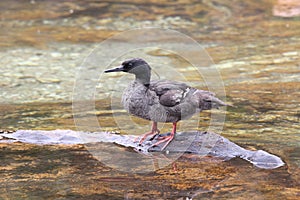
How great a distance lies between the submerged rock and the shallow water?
106 millimetres

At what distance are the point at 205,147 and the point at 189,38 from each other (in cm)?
675

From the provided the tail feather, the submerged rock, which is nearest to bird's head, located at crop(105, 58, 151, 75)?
the tail feather

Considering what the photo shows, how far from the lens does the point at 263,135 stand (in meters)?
6.51

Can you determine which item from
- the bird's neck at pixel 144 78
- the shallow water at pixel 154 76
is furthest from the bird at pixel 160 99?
the shallow water at pixel 154 76

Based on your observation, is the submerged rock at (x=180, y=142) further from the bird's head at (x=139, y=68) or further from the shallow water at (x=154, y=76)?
the bird's head at (x=139, y=68)

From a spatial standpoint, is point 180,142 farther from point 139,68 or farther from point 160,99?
point 139,68

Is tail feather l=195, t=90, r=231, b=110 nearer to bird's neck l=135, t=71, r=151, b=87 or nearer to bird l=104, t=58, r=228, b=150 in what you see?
bird l=104, t=58, r=228, b=150

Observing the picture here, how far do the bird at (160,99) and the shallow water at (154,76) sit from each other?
427mm

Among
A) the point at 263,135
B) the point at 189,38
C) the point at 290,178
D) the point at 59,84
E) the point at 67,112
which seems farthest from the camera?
the point at 189,38

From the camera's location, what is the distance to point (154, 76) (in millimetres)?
9680

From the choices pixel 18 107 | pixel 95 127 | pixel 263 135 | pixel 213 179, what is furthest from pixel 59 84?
pixel 213 179

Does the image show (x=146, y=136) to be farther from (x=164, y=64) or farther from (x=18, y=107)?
(x=164, y=64)

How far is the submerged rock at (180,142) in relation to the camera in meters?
5.44

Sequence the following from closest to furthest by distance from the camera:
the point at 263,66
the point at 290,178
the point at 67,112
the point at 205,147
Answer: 1. the point at 290,178
2. the point at 205,147
3. the point at 67,112
4. the point at 263,66
